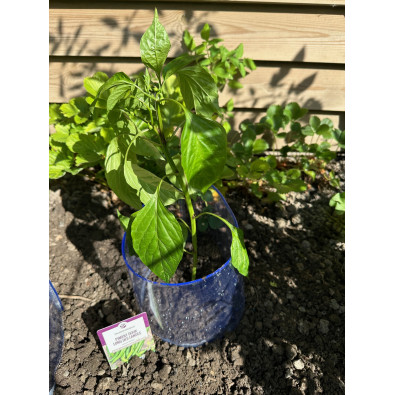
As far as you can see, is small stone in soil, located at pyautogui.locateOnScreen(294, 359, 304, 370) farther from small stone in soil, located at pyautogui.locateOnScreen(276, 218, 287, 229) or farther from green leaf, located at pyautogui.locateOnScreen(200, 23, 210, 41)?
green leaf, located at pyautogui.locateOnScreen(200, 23, 210, 41)

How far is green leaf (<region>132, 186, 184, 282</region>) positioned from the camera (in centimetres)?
90

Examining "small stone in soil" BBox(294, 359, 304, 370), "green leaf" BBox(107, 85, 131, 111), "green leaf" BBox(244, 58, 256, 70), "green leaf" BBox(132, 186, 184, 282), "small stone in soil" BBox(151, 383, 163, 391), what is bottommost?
"small stone in soil" BBox(151, 383, 163, 391)

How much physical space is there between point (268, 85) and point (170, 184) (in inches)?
43.9

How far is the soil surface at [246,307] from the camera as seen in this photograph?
→ 1328 millimetres

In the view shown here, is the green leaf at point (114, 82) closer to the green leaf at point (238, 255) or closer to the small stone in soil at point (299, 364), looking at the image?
the green leaf at point (238, 255)

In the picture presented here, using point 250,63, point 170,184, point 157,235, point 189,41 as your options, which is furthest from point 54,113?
point 157,235

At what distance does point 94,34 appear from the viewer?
1812mm

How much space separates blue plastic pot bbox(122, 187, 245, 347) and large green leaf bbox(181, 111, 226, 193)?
1.65 ft

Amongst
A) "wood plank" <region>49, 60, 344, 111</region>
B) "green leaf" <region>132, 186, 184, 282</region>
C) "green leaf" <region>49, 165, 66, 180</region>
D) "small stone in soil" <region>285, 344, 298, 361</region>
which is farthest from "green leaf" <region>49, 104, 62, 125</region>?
"small stone in soil" <region>285, 344, 298, 361</region>

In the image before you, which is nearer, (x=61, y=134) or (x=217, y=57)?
(x=61, y=134)

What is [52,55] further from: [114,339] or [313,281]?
[313,281]

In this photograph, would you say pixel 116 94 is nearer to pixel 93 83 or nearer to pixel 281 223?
pixel 93 83

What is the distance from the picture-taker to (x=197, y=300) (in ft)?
4.09

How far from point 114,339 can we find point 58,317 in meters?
0.24
